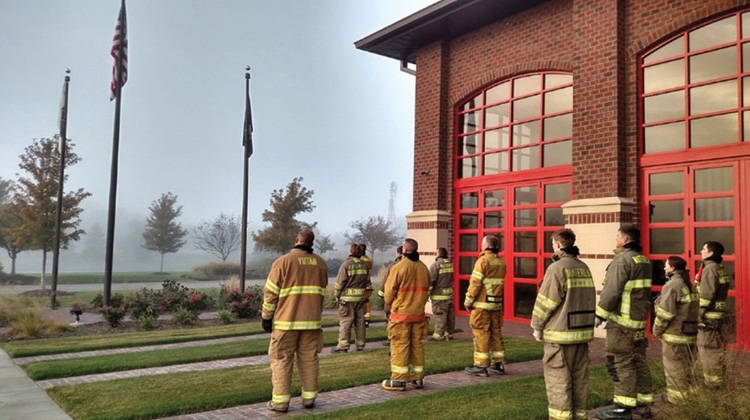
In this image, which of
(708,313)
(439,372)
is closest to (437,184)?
(439,372)

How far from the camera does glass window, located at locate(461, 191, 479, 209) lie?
608 inches

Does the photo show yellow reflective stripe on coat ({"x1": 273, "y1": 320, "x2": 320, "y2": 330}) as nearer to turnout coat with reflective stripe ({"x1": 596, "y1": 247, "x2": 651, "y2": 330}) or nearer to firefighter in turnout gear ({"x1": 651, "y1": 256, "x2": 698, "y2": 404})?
turnout coat with reflective stripe ({"x1": 596, "y1": 247, "x2": 651, "y2": 330})

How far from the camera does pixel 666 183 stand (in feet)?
37.0

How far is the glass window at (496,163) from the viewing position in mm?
14607

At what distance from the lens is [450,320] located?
446 inches

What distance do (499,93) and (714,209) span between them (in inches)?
251

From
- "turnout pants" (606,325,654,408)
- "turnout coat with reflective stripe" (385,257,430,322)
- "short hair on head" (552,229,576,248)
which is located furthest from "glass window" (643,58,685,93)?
"turnout coat with reflective stripe" (385,257,430,322)

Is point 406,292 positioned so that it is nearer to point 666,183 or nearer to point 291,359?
point 291,359

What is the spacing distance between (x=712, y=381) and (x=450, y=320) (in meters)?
5.70

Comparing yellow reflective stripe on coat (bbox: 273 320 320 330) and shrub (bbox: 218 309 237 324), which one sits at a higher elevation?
yellow reflective stripe on coat (bbox: 273 320 320 330)

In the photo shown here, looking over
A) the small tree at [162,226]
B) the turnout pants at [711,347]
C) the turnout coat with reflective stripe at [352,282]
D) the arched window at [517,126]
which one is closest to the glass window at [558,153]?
the arched window at [517,126]

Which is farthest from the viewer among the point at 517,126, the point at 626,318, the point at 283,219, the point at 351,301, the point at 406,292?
the point at 283,219

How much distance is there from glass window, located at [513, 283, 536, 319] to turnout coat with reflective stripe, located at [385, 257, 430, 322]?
7038mm

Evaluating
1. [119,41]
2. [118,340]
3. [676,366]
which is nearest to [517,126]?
[676,366]
